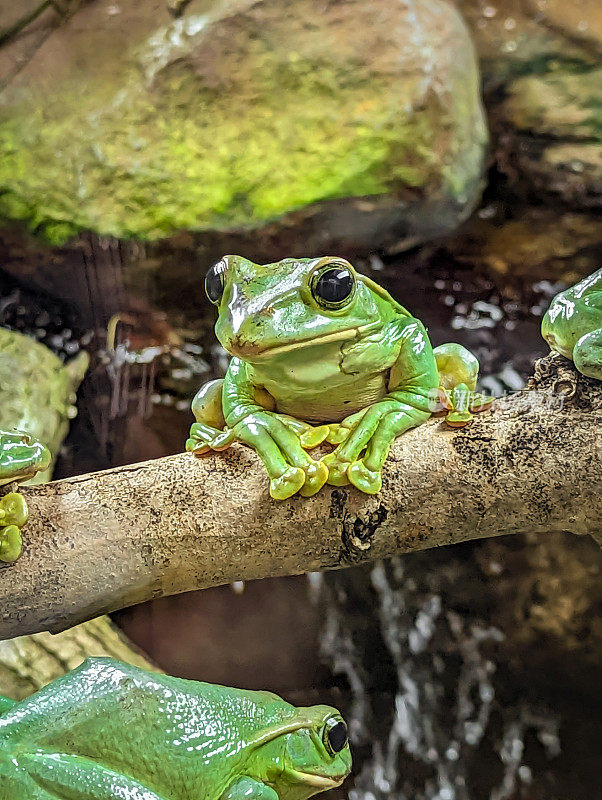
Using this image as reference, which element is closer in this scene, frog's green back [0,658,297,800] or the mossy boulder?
frog's green back [0,658,297,800]

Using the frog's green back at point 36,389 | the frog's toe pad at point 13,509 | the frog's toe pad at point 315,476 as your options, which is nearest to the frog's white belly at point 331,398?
the frog's toe pad at point 315,476

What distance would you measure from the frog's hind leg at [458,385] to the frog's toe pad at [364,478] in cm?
13

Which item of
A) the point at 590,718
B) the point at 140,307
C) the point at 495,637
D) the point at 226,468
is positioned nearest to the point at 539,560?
the point at 495,637

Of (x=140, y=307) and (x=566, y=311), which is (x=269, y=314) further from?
(x=140, y=307)

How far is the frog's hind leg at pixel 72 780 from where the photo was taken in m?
0.86

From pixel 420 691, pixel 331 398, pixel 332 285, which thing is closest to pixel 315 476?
pixel 331 398

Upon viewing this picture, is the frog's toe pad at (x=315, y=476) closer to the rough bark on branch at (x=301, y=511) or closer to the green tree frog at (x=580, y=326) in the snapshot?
the rough bark on branch at (x=301, y=511)

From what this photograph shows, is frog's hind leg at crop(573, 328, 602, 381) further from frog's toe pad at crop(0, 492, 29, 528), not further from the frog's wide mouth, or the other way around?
frog's toe pad at crop(0, 492, 29, 528)

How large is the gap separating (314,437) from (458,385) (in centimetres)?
21

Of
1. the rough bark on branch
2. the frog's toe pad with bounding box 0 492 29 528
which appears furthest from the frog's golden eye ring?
the frog's toe pad with bounding box 0 492 29 528

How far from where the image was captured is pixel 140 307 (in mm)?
2398

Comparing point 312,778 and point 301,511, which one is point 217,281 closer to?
point 301,511

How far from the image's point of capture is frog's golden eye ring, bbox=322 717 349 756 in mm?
987

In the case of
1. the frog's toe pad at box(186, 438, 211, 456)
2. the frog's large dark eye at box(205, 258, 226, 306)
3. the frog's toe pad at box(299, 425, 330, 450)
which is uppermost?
the frog's large dark eye at box(205, 258, 226, 306)
